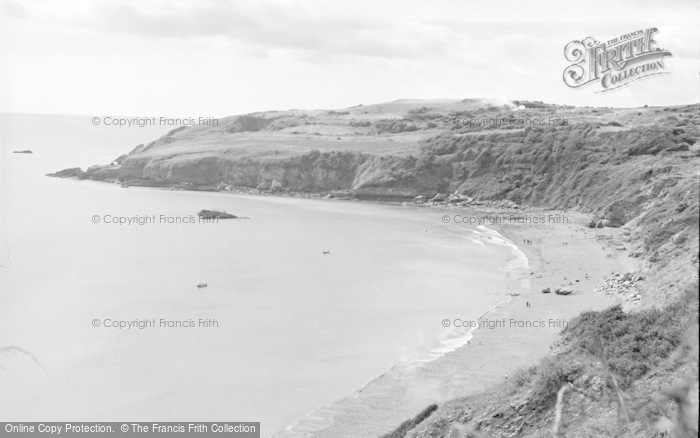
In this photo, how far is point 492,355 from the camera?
2920 centimetres

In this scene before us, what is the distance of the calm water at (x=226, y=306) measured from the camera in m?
27.3

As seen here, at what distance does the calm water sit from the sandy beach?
1.38 m

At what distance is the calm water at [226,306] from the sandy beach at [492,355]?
1379 mm

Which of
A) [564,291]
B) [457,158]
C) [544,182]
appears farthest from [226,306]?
[457,158]

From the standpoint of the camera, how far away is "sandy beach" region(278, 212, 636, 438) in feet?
78.7

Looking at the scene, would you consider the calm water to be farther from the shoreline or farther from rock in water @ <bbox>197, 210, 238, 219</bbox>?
rock in water @ <bbox>197, 210, 238, 219</bbox>

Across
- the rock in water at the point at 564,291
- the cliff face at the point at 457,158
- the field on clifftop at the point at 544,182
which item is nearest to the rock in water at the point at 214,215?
the field on clifftop at the point at 544,182

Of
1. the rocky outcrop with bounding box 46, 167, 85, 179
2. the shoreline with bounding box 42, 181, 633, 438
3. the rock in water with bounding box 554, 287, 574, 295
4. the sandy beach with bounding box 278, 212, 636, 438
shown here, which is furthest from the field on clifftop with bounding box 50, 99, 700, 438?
the rock in water with bounding box 554, 287, 574, 295

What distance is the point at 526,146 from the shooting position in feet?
287

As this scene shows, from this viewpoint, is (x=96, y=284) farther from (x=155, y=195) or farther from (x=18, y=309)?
(x=155, y=195)

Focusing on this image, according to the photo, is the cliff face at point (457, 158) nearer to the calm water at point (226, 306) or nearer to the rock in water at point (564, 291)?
the rock in water at point (564, 291)

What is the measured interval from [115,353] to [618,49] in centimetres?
5626

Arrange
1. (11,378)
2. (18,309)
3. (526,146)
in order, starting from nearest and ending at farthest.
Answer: (11,378), (18,309), (526,146)

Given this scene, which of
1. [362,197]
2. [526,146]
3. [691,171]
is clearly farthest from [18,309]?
[526,146]
